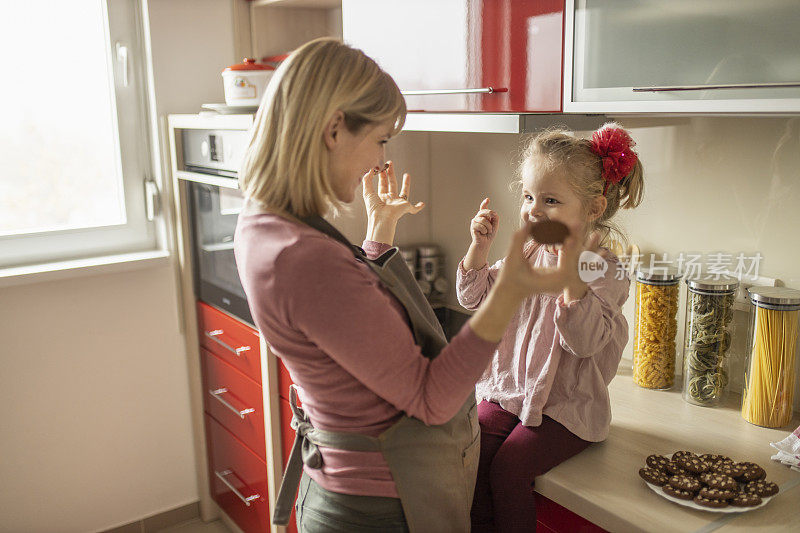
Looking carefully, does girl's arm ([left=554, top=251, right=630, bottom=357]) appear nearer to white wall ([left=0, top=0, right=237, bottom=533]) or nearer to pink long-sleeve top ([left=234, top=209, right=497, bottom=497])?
pink long-sleeve top ([left=234, top=209, right=497, bottom=497])

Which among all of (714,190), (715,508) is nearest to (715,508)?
(715,508)

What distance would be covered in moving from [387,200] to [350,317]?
0.54 meters

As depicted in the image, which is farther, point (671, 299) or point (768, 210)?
point (671, 299)

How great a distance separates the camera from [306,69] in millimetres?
936

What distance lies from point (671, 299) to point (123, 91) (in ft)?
5.72

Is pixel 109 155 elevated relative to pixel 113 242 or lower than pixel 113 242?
elevated

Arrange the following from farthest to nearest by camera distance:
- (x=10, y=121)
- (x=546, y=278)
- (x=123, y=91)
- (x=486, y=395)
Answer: (x=123, y=91) < (x=10, y=121) < (x=486, y=395) < (x=546, y=278)

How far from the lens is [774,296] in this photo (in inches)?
51.8

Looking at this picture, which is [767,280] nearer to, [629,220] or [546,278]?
[629,220]

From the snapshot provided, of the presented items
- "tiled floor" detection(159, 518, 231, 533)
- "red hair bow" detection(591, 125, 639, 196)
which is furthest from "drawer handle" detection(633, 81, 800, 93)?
"tiled floor" detection(159, 518, 231, 533)

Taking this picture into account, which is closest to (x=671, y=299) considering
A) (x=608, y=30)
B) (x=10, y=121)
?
(x=608, y=30)

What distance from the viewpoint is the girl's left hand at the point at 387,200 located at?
1352 millimetres

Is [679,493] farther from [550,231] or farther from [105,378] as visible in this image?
[105,378]

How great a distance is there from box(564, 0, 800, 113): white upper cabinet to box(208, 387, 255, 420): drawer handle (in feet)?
4.30
